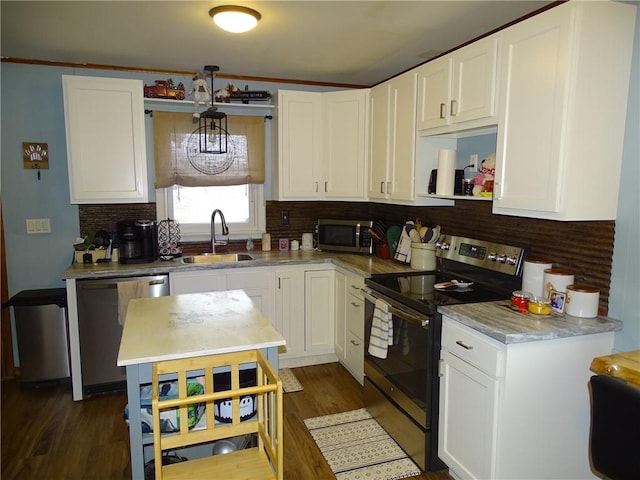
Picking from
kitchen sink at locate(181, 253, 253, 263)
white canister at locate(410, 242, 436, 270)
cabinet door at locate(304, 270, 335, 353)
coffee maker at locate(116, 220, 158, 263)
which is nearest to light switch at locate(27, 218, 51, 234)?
coffee maker at locate(116, 220, 158, 263)

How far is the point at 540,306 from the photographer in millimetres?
2029

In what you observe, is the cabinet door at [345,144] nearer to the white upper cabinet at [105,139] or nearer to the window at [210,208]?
the window at [210,208]

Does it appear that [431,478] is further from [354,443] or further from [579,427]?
[579,427]

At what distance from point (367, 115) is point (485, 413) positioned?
244cm

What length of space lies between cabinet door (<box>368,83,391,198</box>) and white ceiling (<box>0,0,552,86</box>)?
26 cm

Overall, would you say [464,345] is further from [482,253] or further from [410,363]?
[482,253]

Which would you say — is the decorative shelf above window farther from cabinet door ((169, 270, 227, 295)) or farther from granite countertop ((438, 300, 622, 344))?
granite countertop ((438, 300, 622, 344))

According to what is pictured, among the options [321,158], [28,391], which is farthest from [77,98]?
[28,391]

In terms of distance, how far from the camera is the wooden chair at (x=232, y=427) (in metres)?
1.53

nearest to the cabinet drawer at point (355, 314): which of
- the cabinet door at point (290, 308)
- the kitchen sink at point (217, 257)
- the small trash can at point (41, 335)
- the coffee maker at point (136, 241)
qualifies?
the cabinet door at point (290, 308)

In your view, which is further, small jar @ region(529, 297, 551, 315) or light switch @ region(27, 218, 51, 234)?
light switch @ region(27, 218, 51, 234)

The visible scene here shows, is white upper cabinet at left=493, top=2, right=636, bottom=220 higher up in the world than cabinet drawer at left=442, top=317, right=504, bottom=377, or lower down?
higher up

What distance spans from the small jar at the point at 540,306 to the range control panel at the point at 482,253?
0.36m

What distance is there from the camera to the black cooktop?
2.29 meters
